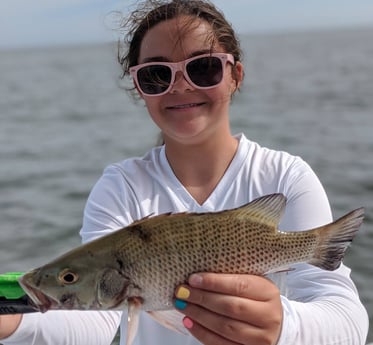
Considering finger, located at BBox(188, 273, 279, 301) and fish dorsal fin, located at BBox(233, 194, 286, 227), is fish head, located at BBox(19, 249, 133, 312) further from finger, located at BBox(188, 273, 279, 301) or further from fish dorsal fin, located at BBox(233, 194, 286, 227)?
fish dorsal fin, located at BBox(233, 194, 286, 227)

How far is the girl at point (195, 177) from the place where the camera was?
2498 mm

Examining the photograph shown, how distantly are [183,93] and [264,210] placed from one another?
2.96ft

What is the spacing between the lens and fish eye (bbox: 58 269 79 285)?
1.92m

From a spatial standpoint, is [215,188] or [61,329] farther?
[215,188]

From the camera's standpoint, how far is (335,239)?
82.0 inches

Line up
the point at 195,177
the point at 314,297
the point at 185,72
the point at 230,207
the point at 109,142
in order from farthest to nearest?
1. the point at 109,142
2. the point at 195,177
3. the point at 230,207
4. the point at 185,72
5. the point at 314,297

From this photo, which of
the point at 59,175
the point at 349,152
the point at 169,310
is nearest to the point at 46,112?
the point at 59,175

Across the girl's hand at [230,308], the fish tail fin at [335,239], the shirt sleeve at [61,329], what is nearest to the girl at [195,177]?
the shirt sleeve at [61,329]

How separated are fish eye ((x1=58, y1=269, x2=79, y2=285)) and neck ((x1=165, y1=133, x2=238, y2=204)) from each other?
111 centimetres

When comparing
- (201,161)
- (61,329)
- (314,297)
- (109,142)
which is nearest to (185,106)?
(201,161)

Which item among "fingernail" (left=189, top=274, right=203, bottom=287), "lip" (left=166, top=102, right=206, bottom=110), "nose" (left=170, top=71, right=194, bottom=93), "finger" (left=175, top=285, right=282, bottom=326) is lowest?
"finger" (left=175, top=285, right=282, bottom=326)

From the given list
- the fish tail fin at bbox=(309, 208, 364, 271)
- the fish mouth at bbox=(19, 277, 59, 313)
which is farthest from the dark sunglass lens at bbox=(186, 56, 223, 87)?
the fish mouth at bbox=(19, 277, 59, 313)

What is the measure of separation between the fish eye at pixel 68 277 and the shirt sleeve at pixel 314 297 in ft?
2.48

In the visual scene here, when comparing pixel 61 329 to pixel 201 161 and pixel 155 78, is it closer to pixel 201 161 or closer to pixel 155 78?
pixel 201 161
